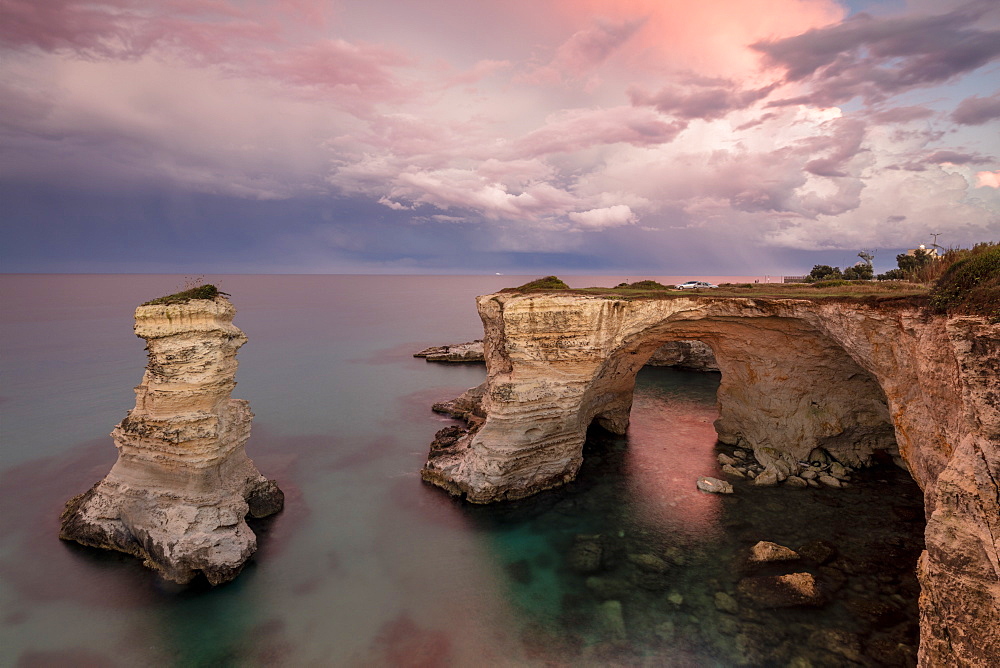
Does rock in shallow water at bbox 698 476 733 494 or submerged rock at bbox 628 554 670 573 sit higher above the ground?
rock in shallow water at bbox 698 476 733 494

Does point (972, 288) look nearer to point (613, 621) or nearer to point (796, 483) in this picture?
point (613, 621)

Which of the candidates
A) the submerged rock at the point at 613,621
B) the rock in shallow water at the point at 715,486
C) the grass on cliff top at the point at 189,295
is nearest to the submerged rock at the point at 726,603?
the submerged rock at the point at 613,621

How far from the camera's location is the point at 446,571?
17.1m

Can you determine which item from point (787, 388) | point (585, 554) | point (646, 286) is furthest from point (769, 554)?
point (646, 286)

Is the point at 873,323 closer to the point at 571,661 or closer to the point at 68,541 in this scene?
the point at 571,661

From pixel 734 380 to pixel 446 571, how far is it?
62.7 ft

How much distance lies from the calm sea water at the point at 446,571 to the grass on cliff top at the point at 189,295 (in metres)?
10.6

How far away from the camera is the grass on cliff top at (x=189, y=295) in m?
17.3

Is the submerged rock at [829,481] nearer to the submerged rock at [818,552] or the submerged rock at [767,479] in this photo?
the submerged rock at [767,479]

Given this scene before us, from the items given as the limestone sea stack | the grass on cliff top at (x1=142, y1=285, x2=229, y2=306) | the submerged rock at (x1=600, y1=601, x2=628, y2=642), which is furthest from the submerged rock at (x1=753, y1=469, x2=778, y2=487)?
the grass on cliff top at (x1=142, y1=285, x2=229, y2=306)

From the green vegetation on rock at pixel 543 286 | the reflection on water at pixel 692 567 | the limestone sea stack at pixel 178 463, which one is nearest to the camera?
the reflection on water at pixel 692 567

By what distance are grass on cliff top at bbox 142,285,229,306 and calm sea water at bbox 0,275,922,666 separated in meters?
10.6

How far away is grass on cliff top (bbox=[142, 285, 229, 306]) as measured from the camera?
17312 mm

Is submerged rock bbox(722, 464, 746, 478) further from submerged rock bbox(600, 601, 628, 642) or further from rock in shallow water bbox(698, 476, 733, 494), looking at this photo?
submerged rock bbox(600, 601, 628, 642)
